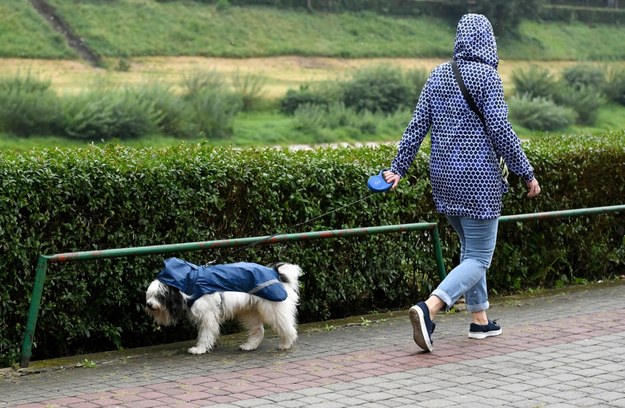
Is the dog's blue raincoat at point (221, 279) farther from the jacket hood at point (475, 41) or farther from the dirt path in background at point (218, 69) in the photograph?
the dirt path in background at point (218, 69)

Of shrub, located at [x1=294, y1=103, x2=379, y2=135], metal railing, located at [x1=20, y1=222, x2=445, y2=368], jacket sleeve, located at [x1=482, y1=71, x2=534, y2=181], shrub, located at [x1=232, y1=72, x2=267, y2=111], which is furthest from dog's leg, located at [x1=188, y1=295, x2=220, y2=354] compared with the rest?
shrub, located at [x1=232, y1=72, x2=267, y2=111]

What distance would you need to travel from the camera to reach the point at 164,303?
7359 millimetres

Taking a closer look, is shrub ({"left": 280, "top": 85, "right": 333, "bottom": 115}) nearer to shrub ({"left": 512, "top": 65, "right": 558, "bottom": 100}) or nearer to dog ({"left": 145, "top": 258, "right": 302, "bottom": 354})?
shrub ({"left": 512, "top": 65, "right": 558, "bottom": 100})

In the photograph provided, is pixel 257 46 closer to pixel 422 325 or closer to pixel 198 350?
pixel 198 350

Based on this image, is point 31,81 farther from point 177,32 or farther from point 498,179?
point 498,179

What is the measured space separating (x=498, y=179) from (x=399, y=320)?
1771 mm

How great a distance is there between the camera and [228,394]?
6.38m

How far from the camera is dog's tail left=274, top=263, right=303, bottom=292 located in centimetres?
771

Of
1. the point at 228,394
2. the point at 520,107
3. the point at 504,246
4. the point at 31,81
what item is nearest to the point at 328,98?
the point at 520,107

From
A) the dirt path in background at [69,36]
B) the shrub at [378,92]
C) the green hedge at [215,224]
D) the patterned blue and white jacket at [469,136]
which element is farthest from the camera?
the dirt path in background at [69,36]

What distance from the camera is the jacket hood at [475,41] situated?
768 cm

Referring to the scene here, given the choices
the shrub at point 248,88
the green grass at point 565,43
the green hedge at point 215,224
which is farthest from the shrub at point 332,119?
the green hedge at point 215,224

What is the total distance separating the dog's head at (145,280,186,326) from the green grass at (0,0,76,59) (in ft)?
177

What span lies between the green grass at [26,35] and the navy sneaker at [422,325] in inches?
2149
